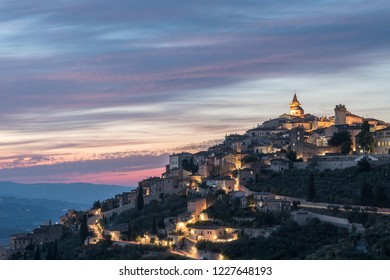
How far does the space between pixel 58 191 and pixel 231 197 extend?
118 m

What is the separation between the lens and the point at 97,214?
114 ft

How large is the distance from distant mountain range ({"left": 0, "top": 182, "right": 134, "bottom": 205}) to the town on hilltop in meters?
83.1

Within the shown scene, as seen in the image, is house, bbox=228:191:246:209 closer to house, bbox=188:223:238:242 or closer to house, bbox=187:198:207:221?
house, bbox=187:198:207:221

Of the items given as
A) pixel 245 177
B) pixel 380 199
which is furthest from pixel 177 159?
pixel 380 199

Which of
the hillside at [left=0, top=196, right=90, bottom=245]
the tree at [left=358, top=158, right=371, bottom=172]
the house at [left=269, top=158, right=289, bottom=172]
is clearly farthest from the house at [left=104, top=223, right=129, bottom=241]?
the hillside at [left=0, top=196, right=90, bottom=245]

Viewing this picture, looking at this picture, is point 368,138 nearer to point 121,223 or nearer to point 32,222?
point 121,223

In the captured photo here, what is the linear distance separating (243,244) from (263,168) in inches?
310

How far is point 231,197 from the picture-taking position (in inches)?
1073

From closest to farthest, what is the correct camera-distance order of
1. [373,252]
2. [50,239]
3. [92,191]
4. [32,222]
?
[373,252] → [50,239] → [32,222] → [92,191]

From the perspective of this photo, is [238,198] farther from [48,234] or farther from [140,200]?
[48,234]

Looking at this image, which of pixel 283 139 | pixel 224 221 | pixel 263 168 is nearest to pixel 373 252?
pixel 224 221

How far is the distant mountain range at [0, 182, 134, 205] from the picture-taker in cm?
12562

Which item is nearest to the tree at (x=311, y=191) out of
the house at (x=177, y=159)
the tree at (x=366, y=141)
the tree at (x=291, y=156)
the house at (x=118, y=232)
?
the tree at (x=291, y=156)

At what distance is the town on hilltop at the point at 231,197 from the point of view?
24250mm
